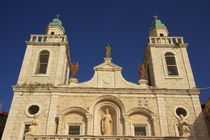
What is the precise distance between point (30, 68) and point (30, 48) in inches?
94.6

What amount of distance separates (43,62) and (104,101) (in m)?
7.29

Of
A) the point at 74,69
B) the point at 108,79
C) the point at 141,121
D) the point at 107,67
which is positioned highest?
the point at 107,67

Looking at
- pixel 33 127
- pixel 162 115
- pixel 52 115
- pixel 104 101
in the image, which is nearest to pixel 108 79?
pixel 104 101

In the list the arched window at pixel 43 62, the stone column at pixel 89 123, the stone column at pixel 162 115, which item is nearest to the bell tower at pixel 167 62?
the stone column at pixel 162 115

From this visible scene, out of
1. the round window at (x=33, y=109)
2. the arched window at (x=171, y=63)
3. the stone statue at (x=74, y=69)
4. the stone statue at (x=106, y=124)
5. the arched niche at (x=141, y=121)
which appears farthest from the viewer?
the arched window at (x=171, y=63)

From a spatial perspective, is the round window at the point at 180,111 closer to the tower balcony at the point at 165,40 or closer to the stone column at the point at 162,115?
the stone column at the point at 162,115

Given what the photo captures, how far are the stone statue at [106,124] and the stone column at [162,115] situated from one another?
3.83 m

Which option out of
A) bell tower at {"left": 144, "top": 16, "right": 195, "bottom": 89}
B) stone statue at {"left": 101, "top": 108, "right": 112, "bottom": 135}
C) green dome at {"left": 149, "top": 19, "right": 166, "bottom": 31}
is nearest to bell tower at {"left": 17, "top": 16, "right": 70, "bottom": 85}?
stone statue at {"left": 101, "top": 108, "right": 112, "bottom": 135}

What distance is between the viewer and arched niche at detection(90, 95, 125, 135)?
59.3ft

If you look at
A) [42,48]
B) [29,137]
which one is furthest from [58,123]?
[42,48]

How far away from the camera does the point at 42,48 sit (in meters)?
22.8

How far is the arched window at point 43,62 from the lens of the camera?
2186cm

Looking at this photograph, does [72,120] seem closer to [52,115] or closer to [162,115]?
[52,115]

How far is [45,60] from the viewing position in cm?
2259
